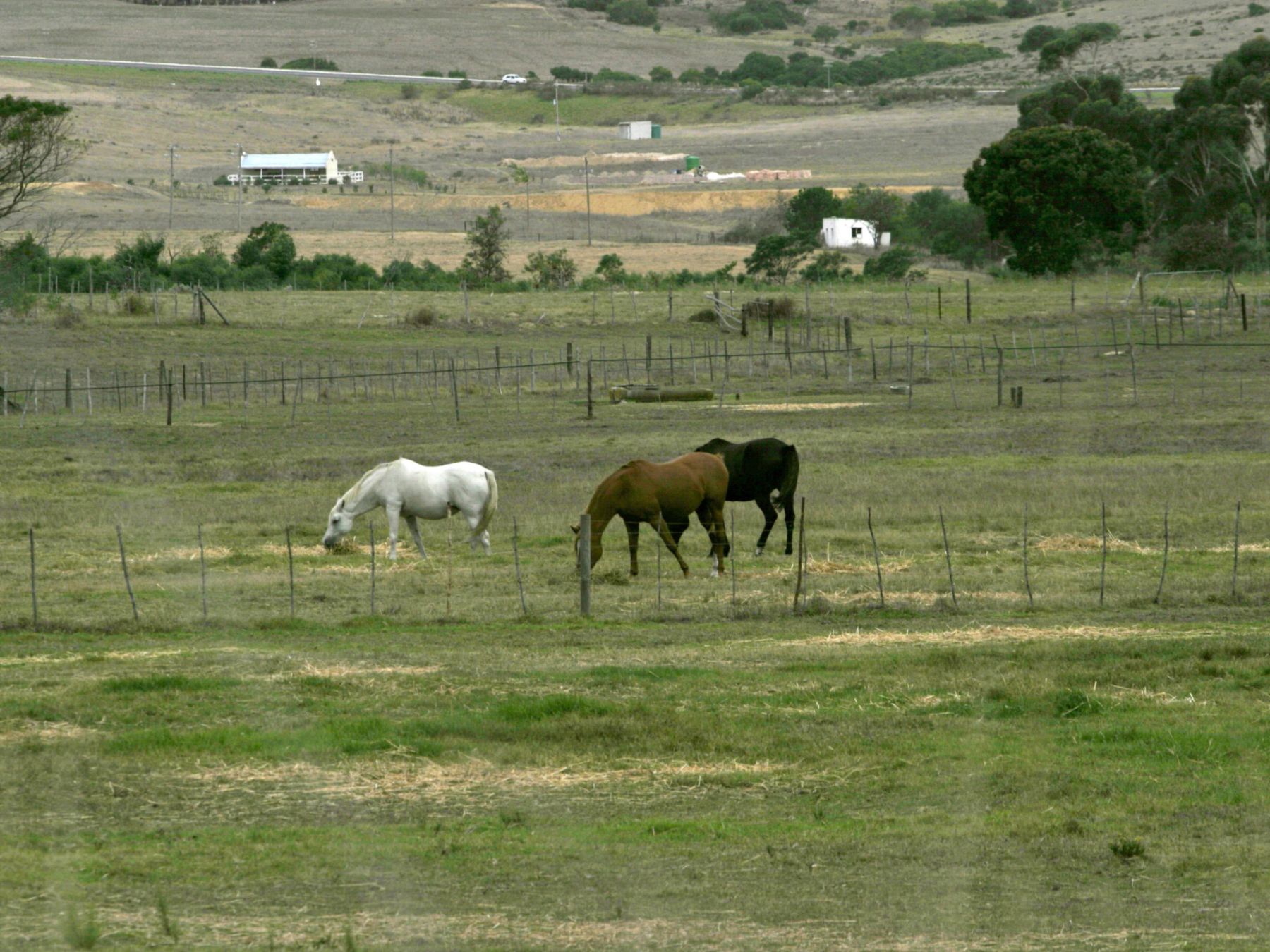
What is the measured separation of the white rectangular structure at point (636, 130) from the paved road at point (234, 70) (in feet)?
90.3

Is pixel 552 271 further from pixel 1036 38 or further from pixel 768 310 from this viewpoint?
pixel 1036 38

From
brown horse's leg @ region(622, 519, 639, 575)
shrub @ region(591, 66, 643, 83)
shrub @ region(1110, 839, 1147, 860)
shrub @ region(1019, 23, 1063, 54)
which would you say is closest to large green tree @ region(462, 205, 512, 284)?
brown horse's leg @ region(622, 519, 639, 575)

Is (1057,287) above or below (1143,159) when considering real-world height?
below

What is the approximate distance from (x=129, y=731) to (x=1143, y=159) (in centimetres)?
8058

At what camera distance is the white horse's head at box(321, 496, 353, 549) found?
74.3 ft

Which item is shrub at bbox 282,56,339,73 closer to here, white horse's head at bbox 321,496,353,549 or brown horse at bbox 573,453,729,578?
white horse's head at bbox 321,496,353,549

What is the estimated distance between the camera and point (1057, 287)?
71.5 meters

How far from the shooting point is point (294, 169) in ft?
402

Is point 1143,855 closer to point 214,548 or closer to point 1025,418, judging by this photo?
point 214,548

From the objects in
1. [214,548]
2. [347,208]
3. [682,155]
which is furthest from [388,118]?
[214,548]

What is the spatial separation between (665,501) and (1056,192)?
56.2m

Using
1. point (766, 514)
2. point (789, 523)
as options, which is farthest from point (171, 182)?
point (789, 523)

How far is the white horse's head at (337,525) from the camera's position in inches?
891

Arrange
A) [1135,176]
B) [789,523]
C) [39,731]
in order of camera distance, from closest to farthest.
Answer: [39,731] → [789,523] → [1135,176]
